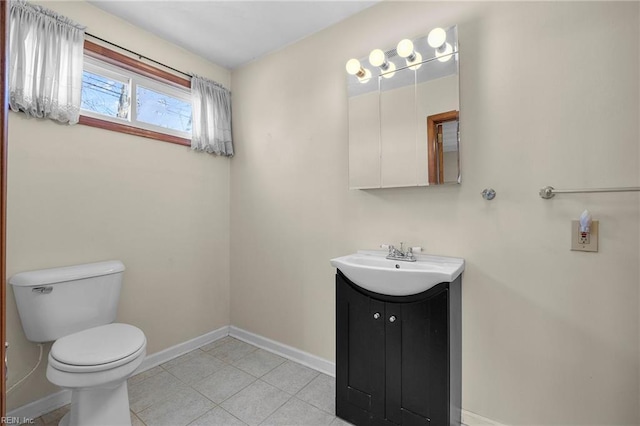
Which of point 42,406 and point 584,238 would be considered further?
point 42,406

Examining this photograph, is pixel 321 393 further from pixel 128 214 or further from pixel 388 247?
pixel 128 214

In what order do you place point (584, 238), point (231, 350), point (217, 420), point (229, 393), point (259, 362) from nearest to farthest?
point (584, 238)
point (217, 420)
point (229, 393)
point (259, 362)
point (231, 350)

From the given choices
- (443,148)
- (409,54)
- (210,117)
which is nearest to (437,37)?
(409,54)

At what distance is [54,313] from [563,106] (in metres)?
2.72

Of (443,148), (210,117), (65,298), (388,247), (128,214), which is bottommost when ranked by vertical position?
(65,298)

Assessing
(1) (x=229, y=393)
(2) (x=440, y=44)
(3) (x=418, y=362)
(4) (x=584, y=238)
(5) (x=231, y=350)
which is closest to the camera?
(4) (x=584, y=238)

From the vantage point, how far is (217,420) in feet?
5.23

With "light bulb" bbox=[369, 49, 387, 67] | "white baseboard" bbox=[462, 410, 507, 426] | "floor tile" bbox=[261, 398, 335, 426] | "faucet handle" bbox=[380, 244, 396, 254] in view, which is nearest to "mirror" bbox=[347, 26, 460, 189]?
"light bulb" bbox=[369, 49, 387, 67]

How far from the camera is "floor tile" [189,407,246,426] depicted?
1564mm

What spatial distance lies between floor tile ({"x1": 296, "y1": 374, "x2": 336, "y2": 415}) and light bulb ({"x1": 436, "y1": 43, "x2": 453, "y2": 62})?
80.8 inches

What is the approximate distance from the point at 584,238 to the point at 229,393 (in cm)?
209

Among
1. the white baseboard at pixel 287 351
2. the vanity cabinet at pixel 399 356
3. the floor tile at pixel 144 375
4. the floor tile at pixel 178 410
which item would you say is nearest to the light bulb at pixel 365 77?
the vanity cabinet at pixel 399 356

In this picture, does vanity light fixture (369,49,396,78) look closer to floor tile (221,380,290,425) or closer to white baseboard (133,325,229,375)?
floor tile (221,380,290,425)

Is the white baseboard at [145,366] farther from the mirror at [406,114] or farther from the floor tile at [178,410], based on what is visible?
Result: the mirror at [406,114]
